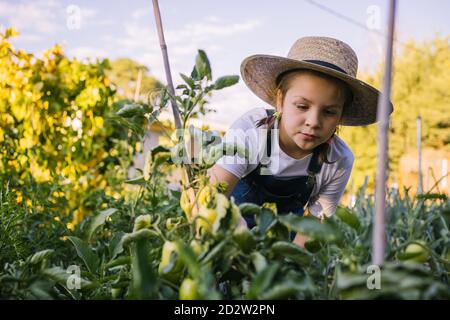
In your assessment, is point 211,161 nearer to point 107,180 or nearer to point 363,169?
point 107,180

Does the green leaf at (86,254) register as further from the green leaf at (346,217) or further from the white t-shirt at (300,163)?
the white t-shirt at (300,163)

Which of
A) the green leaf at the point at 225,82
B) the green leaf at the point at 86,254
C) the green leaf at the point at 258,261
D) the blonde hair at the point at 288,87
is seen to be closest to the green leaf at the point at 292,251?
the green leaf at the point at 258,261

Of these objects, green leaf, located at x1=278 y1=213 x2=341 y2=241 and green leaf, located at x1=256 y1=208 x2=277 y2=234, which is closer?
green leaf, located at x1=278 y1=213 x2=341 y2=241

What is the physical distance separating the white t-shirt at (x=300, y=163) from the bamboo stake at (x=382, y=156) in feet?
3.34

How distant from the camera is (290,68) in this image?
5.23 ft

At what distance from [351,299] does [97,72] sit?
2610 millimetres

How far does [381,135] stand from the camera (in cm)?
57

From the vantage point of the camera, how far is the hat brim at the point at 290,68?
1.49 metres

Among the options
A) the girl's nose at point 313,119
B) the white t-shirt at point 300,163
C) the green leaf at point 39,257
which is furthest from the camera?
the white t-shirt at point 300,163

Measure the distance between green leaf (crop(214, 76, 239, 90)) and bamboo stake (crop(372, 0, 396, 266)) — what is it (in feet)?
1.00

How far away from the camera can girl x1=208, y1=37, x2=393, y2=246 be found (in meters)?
1.45

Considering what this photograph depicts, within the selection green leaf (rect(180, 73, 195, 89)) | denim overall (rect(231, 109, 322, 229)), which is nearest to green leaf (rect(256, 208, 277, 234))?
green leaf (rect(180, 73, 195, 89))

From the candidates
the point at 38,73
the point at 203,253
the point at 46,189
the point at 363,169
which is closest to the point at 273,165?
the point at 46,189

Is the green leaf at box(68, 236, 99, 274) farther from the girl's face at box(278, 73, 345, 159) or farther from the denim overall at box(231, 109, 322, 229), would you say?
the denim overall at box(231, 109, 322, 229)
